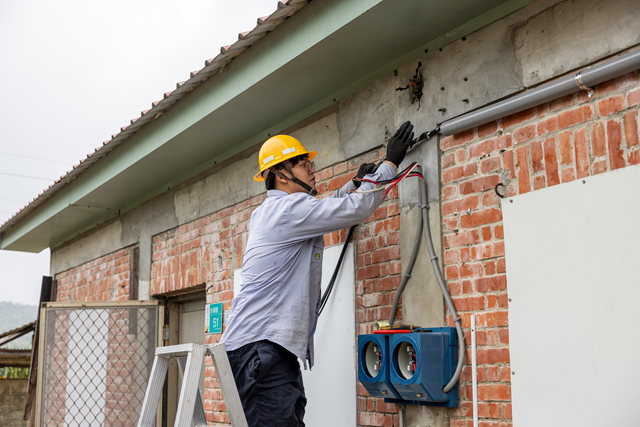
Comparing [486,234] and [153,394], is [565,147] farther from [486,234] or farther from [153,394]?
[153,394]

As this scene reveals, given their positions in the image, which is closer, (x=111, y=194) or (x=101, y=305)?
(x=101, y=305)

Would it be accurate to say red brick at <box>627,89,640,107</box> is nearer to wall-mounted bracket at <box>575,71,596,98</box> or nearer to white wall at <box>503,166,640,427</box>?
wall-mounted bracket at <box>575,71,596,98</box>

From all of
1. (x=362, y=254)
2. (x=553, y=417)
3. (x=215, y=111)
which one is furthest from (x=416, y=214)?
(x=215, y=111)

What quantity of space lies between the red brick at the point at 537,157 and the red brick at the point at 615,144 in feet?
1.05

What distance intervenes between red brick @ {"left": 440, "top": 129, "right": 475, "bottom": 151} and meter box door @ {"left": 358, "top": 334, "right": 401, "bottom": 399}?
1038 millimetres

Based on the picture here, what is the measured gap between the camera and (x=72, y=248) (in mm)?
8695

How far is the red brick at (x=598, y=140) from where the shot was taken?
2.70 metres

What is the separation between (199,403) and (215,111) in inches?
87.6

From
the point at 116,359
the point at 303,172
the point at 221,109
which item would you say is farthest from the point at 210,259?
the point at 303,172

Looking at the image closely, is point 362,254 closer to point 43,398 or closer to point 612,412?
point 612,412

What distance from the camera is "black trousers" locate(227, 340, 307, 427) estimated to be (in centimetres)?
308

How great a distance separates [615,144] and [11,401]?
10929 mm

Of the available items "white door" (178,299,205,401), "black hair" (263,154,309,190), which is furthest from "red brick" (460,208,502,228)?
"white door" (178,299,205,401)

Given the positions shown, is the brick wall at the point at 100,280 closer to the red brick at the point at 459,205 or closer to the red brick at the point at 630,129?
the red brick at the point at 459,205
